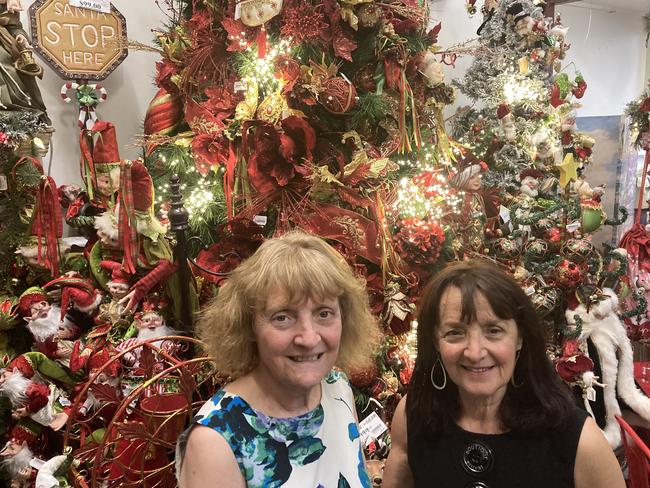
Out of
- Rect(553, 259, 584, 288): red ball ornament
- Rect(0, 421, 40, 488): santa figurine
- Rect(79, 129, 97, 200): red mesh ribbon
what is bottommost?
Rect(0, 421, 40, 488): santa figurine

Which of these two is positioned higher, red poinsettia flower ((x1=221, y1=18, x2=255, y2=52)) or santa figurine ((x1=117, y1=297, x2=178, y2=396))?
red poinsettia flower ((x1=221, y1=18, x2=255, y2=52))

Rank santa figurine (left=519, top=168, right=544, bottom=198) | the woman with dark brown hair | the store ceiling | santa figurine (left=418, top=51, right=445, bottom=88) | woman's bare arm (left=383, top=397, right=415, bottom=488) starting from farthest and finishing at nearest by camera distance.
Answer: the store ceiling
santa figurine (left=519, top=168, right=544, bottom=198)
santa figurine (left=418, top=51, right=445, bottom=88)
woman's bare arm (left=383, top=397, right=415, bottom=488)
the woman with dark brown hair

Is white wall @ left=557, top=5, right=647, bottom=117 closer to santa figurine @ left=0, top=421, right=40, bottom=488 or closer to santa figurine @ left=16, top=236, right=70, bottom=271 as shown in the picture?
santa figurine @ left=16, top=236, right=70, bottom=271

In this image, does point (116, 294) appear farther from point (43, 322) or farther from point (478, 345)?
point (478, 345)

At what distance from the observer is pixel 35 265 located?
198 cm

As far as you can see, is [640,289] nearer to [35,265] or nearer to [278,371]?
[278,371]

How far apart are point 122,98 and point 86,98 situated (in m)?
0.31

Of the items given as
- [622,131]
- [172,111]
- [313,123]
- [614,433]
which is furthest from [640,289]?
[172,111]

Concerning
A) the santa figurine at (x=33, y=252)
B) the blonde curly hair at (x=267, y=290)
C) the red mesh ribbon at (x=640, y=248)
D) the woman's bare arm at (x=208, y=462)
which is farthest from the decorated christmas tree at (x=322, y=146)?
the red mesh ribbon at (x=640, y=248)

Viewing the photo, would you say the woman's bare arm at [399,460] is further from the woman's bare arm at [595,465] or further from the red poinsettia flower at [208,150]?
the red poinsettia flower at [208,150]

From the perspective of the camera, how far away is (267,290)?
93cm

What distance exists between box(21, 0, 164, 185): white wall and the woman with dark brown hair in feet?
6.11

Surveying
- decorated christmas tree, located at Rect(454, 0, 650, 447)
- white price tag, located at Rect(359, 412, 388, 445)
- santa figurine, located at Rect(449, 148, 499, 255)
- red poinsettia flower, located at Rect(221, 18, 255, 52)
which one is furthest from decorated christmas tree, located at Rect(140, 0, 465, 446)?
decorated christmas tree, located at Rect(454, 0, 650, 447)

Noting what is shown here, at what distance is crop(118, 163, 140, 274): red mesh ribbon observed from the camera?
5.89 ft
